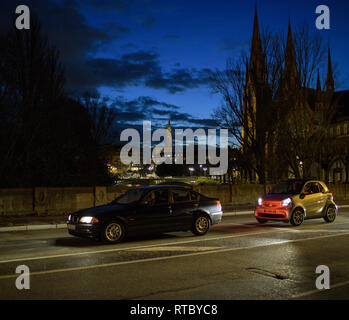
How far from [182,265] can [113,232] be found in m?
3.11

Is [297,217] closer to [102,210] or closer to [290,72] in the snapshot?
[102,210]

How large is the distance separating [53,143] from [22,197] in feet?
19.9

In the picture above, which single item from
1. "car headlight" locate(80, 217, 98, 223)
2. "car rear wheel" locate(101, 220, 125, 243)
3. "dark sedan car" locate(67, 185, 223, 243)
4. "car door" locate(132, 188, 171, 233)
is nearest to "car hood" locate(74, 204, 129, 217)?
"dark sedan car" locate(67, 185, 223, 243)

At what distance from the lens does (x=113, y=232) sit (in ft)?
34.7

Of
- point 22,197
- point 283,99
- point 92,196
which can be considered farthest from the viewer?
point 283,99

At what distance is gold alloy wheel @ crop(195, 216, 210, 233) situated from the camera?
12.1m

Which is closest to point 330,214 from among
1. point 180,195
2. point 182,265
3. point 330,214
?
point 330,214

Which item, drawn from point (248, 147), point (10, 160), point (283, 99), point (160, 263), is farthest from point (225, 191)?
point (160, 263)

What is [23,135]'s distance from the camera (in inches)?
898

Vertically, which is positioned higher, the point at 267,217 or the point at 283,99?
the point at 283,99

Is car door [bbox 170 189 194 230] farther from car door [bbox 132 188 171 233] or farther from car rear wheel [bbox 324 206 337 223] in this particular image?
car rear wheel [bbox 324 206 337 223]

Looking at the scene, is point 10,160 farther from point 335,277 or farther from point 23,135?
point 335,277

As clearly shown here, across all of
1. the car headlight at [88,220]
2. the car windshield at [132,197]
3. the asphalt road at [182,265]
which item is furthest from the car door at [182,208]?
the car headlight at [88,220]

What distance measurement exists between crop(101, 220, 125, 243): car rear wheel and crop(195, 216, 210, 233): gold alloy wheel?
2467mm
